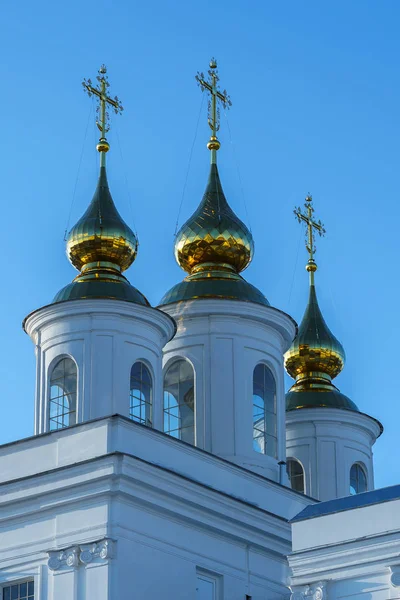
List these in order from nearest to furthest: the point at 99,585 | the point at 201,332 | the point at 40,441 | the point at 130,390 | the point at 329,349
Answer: the point at 99,585
the point at 40,441
the point at 130,390
the point at 201,332
the point at 329,349

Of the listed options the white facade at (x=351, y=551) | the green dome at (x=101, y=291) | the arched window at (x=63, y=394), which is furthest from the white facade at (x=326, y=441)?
the white facade at (x=351, y=551)

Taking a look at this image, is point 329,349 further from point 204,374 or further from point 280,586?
point 280,586

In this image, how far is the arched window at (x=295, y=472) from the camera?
3478cm

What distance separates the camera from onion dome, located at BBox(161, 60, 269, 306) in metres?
31.8

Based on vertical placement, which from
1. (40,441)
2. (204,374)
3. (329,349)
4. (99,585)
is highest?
(329,349)

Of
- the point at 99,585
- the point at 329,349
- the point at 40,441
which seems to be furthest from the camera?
the point at 329,349

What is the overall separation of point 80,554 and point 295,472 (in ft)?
30.9

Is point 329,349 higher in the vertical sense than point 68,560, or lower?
higher

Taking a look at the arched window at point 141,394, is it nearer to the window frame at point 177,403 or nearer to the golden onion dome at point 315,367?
the window frame at point 177,403

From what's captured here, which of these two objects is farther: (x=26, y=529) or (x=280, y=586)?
(x=280, y=586)

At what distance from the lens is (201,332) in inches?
1232

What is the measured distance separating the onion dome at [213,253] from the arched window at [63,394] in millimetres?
2990

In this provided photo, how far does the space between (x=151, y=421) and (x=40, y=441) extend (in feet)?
8.49

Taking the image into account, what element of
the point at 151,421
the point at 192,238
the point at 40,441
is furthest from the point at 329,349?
the point at 40,441
